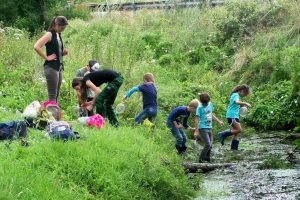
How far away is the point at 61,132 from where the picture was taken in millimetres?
8586

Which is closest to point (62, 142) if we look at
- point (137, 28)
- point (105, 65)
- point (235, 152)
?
point (235, 152)

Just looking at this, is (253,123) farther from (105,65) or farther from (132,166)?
(132,166)

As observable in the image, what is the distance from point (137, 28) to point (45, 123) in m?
18.2

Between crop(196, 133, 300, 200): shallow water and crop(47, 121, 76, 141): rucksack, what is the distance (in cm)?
244

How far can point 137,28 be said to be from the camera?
90.6 feet

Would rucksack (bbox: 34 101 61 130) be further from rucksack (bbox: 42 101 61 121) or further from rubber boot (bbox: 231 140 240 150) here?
rubber boot (bbox: 231 140 240 150)

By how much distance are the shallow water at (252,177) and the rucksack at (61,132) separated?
244 cm

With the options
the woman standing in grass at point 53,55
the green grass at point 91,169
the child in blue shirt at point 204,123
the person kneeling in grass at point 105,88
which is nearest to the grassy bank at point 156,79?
the green grass at point 91,169

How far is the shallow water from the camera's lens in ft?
30.9

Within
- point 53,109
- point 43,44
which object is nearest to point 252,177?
point 53,109

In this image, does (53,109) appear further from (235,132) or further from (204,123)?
(235,132)

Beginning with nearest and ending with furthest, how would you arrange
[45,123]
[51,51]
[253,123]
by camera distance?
[45,123], [51,51], [253,123]

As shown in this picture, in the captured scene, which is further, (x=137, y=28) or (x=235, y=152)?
(x=137, y=28)

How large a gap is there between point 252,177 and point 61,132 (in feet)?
13.6
